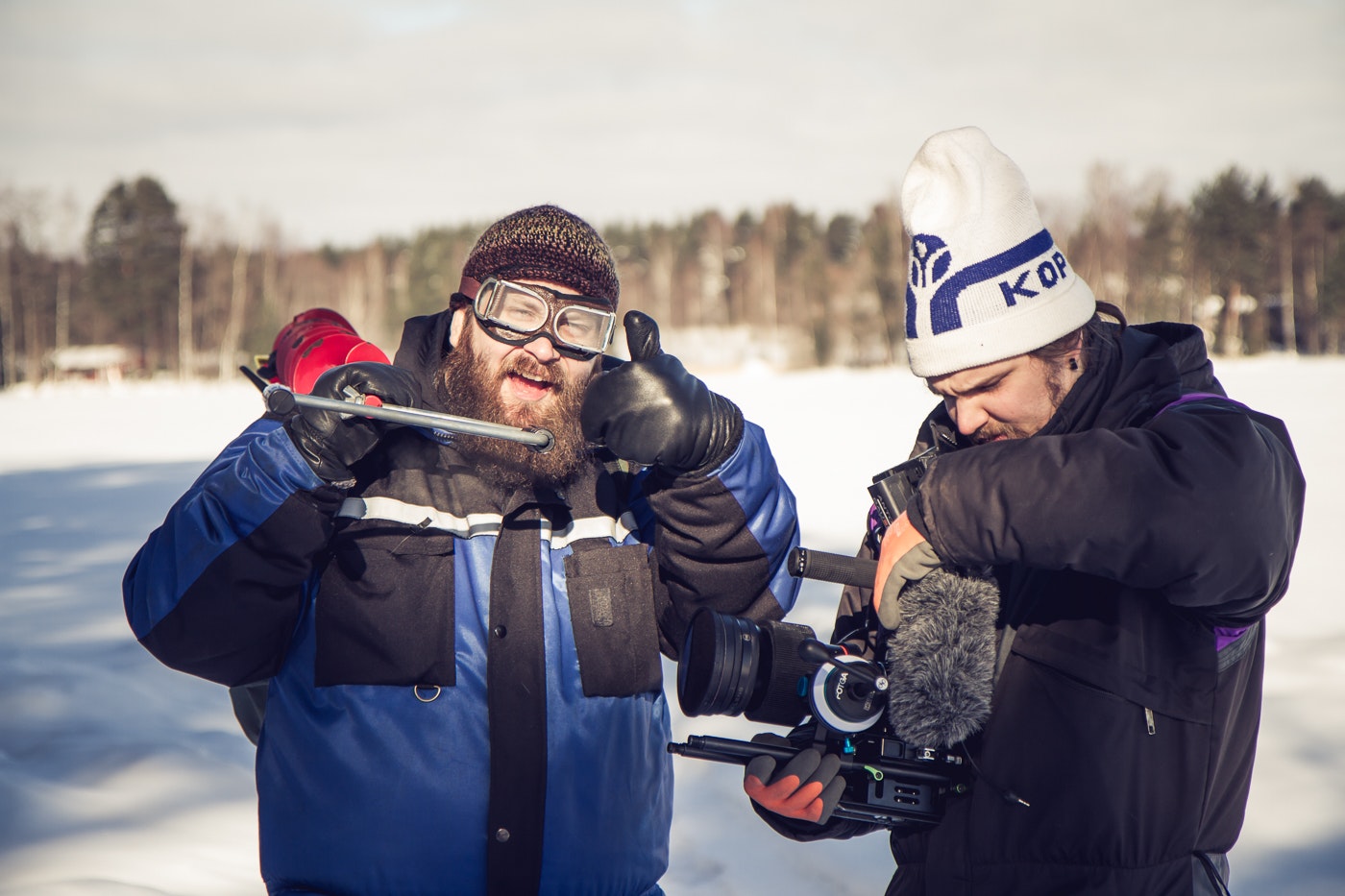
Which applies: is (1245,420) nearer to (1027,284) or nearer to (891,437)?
(1027,284)

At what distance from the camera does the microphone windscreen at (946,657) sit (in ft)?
5.46

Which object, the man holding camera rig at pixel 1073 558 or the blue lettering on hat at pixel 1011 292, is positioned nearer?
A: the man holding camera rig at pixel 1073 558

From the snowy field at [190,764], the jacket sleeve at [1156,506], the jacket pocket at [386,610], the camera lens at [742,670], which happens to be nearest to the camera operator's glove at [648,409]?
the camera lens at [742,670]

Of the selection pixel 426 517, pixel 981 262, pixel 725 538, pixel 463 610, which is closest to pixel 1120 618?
pixel 981 262

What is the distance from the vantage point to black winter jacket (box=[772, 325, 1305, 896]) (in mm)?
1395

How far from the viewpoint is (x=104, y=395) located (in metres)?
25.4

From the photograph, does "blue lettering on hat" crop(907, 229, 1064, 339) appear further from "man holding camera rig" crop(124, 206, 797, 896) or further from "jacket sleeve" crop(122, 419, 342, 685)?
"jacket sleeve" crop(122, 419, 342, 685)

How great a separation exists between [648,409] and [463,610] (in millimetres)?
574

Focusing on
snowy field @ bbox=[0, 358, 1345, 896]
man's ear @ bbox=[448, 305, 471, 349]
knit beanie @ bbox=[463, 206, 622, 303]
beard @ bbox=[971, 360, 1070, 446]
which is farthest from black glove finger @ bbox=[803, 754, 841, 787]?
snowy field @ bbox=[0, 358, 1345, 896]

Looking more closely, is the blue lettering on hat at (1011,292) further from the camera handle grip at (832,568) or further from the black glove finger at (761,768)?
the black glove finger at (761,768)

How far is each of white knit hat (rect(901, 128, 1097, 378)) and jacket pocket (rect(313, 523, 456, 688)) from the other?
3.54ft

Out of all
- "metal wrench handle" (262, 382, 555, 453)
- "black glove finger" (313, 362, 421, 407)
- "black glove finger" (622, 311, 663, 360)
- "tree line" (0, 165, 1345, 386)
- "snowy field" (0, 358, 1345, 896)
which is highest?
"tree line" (0, 165, 1345, 386)

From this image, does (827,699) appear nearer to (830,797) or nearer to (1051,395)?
(830,797)

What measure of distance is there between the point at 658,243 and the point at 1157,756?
5933cm
